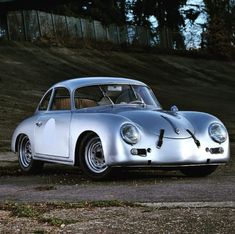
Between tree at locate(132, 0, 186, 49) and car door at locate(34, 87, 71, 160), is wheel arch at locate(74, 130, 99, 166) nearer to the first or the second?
car door at locate(34, 87, 71, 160)

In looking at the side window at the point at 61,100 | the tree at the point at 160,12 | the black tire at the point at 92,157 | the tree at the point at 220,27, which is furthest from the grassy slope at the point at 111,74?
the tree at the point at 160,12

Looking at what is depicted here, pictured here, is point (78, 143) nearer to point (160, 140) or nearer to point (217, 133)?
point (160, 140)

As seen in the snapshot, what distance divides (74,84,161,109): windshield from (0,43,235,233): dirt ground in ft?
3.92

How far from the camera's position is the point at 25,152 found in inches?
424

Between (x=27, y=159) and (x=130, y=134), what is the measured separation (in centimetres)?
273

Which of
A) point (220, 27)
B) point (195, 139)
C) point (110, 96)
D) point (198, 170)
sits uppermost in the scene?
point (220, 27)

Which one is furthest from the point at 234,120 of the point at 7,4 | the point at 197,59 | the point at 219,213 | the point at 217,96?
the point at 197,59

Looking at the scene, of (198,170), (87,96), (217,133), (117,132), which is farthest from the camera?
(87,96)

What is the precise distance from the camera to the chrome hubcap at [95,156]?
891 cm

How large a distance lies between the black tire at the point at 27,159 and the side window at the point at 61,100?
0.81m

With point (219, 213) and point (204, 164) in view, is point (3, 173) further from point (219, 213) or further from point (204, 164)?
point (219, 213)

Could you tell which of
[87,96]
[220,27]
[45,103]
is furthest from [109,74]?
[220,27]

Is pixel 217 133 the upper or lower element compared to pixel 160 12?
lower

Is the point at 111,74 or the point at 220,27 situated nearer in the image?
the point at 111,74
